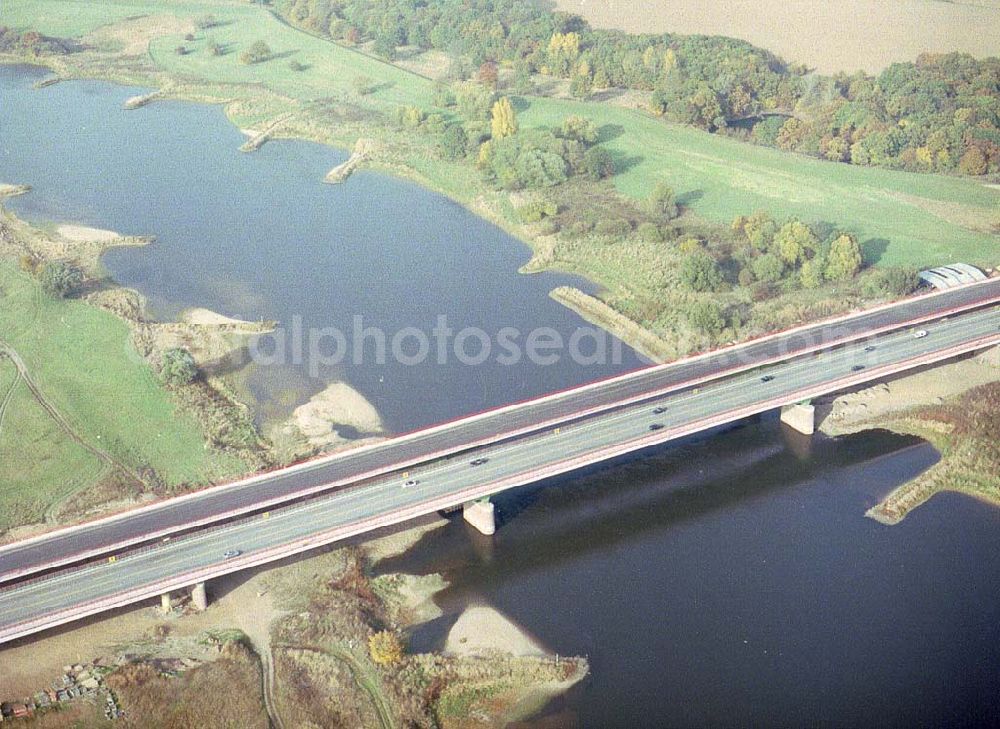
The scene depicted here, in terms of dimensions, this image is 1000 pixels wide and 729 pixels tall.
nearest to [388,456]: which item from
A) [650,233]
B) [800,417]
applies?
[800,417]

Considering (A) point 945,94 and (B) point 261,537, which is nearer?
(B) point 261,537

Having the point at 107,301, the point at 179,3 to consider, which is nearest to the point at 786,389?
the point at 107,301

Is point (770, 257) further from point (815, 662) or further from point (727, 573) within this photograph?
point (815, 662)

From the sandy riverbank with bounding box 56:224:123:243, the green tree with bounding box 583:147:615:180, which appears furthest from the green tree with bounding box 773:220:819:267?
the sandy riverbank with bounding box 56:224:123:243

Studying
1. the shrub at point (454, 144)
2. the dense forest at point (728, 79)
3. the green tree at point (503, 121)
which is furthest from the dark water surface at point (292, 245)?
the dense forest at point (728, 79)

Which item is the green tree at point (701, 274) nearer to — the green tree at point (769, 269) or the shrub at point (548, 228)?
the green tree at point (769, 269)
